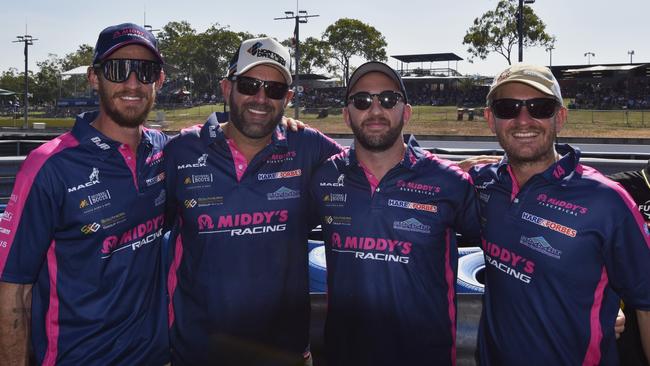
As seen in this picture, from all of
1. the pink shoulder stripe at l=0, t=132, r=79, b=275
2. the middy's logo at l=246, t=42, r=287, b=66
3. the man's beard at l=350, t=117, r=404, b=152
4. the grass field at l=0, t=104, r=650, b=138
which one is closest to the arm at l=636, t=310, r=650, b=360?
the man's beard at l=350, t=117, r=404, b=152

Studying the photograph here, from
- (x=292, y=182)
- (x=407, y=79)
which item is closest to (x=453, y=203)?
(x=292, y=182)

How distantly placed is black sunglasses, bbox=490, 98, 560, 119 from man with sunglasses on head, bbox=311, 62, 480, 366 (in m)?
0.42

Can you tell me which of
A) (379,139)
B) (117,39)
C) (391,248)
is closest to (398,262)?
(391,248)

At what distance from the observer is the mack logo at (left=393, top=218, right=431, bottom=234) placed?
9.11 ft

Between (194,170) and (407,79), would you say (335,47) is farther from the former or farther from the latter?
(194,170)

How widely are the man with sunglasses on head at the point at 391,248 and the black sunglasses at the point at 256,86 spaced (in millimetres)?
574

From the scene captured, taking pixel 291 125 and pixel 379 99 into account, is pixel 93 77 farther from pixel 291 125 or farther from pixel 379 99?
pixel 379 99

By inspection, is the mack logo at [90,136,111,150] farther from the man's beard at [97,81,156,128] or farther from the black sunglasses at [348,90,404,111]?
the black sunglasses at [348,90,404,111]

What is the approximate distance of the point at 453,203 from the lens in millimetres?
2867

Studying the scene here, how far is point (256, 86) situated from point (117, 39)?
31.2 inches

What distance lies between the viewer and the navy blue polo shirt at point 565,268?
232 cm

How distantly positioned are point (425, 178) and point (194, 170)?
126 cm

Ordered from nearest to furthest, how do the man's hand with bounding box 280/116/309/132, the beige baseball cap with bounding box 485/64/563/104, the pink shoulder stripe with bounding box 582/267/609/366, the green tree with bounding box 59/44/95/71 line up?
the pink shoulder stripe with bounding box 582/267/609/366, the beige baseball cap with bounding box 485/64/563/104, the man's hand with bounding box 280/116/309/132, the green tree with bounding box 59/44/95/71

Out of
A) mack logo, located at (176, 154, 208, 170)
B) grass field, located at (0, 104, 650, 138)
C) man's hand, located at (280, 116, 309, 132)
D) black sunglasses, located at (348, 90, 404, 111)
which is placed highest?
grass field, located at (0, 104, 650, 138)
